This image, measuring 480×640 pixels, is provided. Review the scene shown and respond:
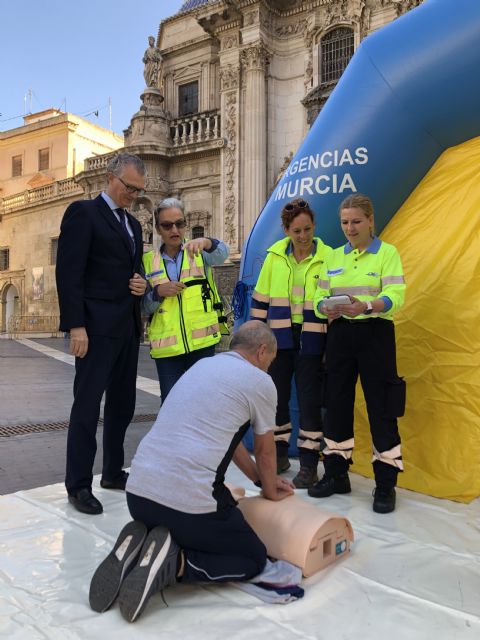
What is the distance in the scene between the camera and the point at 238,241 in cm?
1720

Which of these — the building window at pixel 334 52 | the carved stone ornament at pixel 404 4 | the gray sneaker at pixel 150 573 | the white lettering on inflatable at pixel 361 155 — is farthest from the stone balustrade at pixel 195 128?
the gray sneaker at pixel 150 573

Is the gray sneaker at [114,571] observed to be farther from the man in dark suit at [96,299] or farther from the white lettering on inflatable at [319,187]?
the white lettering on inflatable at [319,187]

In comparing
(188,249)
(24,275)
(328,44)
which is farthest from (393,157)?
(24,275)

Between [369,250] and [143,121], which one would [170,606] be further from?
[143,121]

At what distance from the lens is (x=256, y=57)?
1686cm

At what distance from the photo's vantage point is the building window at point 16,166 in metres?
32.8

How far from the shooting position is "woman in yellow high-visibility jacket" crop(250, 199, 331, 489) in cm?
342

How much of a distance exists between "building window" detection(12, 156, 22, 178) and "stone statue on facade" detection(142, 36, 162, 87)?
628 inches

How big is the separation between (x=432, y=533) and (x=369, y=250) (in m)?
1.56

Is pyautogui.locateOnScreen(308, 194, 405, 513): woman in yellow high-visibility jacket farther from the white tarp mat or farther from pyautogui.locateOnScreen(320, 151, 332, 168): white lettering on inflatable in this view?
pyautogui.locateOnScreen(320, 151, 332, 168): white lettering on inflatable

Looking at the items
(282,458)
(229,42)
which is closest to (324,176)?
(282,458)

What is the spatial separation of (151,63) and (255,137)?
20.6 ft

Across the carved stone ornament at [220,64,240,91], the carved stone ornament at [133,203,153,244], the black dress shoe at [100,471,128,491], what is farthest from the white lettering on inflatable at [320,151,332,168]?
the carved stone ornament at [133,203,153,244]

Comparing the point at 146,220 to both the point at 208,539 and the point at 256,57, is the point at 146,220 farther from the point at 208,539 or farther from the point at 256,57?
the point at 208,539
